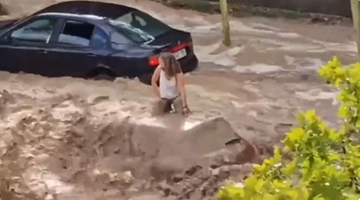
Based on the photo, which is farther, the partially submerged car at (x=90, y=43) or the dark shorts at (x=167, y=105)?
the partially submerged car at (x=90, y=43)

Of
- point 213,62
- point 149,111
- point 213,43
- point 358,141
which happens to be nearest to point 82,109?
point 149,111

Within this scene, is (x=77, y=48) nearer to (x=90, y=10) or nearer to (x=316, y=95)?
(x=90, y=10)

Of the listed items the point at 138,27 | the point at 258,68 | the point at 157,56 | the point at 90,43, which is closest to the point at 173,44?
the point at 157,56

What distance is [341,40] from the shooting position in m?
12.3

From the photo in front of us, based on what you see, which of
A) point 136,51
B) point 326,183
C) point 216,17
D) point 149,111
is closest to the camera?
point 326,183

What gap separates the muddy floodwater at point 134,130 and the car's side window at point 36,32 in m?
0.48

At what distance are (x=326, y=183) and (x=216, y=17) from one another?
11382 mm

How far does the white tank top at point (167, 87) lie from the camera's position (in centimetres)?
754

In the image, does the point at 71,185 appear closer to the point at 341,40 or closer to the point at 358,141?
the point at 358,141

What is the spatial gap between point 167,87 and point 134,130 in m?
0.56

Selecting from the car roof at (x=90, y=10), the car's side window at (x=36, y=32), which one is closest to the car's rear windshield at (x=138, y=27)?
the car roof at (x=90, y=10)

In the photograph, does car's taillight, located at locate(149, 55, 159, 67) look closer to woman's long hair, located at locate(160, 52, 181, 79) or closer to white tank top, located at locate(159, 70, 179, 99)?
white tank top, located at locate(159, 70, 179, 99)

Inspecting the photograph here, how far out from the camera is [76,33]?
9.45 metres

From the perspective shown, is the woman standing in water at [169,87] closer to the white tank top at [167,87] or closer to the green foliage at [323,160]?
the white tank top at [167,87]
